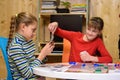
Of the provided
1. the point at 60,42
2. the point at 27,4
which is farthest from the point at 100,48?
the point at 27,4

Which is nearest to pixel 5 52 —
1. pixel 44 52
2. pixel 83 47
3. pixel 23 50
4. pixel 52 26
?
Answer: pixel 23 50

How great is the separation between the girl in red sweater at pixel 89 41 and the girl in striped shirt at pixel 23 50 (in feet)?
1.30

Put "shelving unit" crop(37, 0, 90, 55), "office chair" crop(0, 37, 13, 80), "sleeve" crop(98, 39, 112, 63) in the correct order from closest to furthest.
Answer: "office chair" crop(0, 37, 13, 80), "sleeve" crop(98, 39, 112, 63), "shelving unit" crop(37, 0, 90, 55)

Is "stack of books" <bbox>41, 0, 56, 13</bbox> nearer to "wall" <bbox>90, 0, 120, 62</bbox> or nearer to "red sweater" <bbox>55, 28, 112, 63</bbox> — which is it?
"wall" <bbox>90, 0, 120, 62</bbox>

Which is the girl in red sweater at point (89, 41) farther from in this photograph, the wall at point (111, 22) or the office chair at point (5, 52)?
the wall at point (111, 22)

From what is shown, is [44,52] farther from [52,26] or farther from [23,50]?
[52,26]

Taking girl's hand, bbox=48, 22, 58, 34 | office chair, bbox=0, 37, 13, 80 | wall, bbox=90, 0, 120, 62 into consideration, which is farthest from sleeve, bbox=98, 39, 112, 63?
wall, bbox=90, 0, 120, 62

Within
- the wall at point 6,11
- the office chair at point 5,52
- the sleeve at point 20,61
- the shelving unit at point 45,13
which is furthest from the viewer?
the wall at point 6,11

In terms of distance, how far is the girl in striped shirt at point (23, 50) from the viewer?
62.9 inches

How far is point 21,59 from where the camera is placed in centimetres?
160

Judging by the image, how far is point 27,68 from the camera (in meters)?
1.58

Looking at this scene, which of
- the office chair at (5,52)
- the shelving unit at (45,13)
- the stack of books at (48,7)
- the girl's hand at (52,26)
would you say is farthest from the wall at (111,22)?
the office chair at (5,52)

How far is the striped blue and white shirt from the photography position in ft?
5.22

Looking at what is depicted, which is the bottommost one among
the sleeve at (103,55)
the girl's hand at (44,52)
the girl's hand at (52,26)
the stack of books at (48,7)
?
the sleeve at (103,55)
